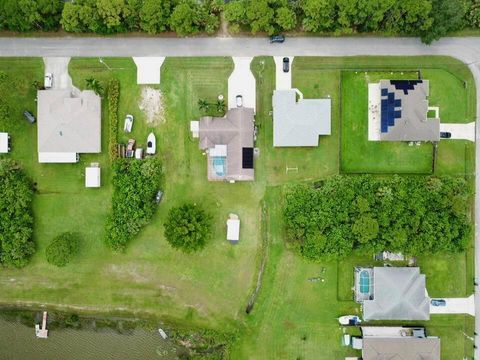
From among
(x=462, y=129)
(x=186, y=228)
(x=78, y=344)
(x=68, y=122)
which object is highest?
(x=68, y=122)

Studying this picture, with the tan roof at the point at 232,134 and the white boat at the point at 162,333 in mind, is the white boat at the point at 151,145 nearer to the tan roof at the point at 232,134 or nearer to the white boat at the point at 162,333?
the tan roof at the point at 232,134

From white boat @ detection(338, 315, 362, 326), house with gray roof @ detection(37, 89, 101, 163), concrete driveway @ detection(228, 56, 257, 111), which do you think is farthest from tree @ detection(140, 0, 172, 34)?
white boat @ detection(338, 315, 362, 326)

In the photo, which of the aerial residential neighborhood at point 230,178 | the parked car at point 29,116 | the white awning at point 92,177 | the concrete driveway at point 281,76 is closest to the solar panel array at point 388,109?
the aerial residential neighborhood at point 230,178

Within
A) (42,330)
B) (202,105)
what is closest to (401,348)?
(202,105)

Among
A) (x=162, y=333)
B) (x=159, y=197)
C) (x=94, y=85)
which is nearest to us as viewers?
(x=94, y=85)

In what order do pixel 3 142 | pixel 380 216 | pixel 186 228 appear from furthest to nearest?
1. pixel 3 142
2. pixel 380 216
3. pixel 186 228

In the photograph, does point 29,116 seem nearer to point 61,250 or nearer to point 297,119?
point 61,250
